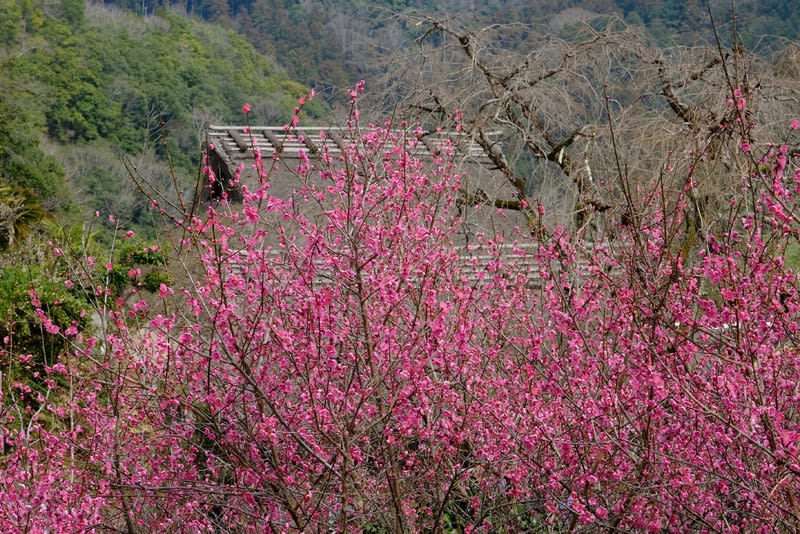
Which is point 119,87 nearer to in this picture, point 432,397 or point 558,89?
point 558,89

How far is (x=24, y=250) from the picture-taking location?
11977 millimetres

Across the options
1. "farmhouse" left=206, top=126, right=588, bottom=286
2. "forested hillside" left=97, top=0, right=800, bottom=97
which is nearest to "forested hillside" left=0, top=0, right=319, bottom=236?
"forested hillside" left=97, top=0, right=800, bottom=97

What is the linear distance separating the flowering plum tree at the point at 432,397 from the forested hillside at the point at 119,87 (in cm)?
2195

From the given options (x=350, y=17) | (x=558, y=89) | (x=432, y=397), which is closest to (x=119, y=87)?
(x=350, y=17)

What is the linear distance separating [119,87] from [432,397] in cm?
3564

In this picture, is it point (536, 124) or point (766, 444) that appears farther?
point (536, 124)

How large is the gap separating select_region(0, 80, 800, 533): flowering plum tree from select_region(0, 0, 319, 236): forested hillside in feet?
72.0

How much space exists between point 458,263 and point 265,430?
2.04m

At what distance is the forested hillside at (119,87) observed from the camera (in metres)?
30.0

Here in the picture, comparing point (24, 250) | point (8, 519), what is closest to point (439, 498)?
point (8, 519)

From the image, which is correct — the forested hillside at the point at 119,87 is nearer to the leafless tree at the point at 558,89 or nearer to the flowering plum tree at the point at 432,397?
the leafless tree at the point at 558,89

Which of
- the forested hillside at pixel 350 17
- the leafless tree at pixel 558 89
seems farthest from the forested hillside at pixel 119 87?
the leafless tree at pixel 558 89

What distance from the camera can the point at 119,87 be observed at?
36.2m

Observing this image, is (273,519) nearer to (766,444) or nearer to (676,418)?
(676,418)
